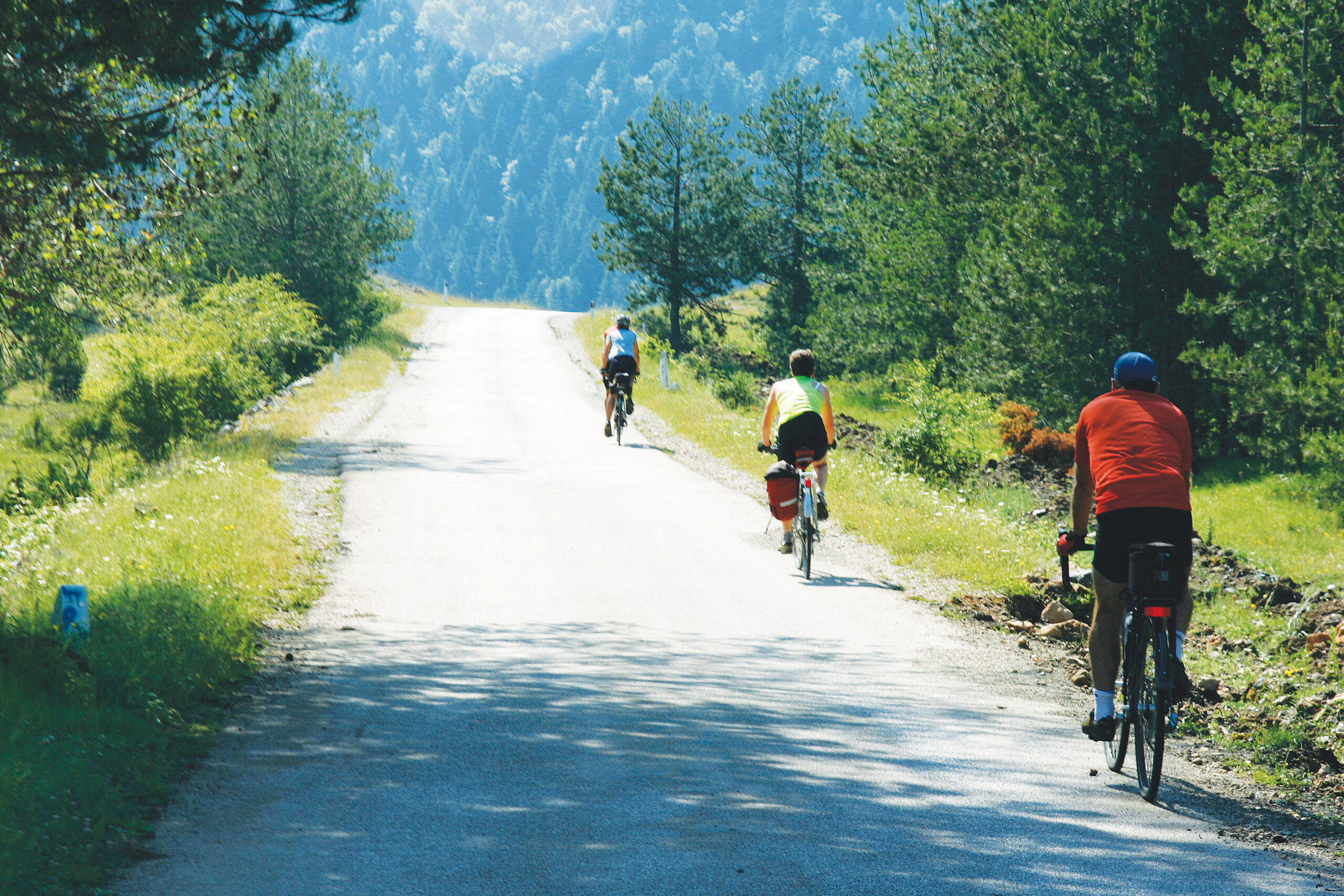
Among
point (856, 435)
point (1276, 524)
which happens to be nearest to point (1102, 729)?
point (1276, 524)

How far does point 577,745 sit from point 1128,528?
121 inches

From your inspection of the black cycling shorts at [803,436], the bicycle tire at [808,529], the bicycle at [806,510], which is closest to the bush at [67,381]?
the black cycling shorts at [803,436]

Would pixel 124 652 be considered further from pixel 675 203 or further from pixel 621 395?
pixel 675 203

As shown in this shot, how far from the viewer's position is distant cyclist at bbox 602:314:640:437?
19.7 metres

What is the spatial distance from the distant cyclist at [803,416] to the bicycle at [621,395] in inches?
346

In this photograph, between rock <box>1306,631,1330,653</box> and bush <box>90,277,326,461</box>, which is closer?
rock <box>1306,631,1330,653</box>

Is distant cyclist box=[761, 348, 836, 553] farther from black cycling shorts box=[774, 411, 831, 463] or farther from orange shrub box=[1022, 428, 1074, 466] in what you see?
orange shrub box=[1022, 428, 1074, 466]

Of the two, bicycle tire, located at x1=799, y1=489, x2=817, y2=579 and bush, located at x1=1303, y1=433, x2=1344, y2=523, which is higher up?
bush, located at x1=1303, y1=433, x2=1344, y2=523

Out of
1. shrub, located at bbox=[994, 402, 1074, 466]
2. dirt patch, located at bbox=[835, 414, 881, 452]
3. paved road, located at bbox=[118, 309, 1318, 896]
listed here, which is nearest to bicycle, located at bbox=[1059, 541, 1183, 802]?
paved road, located at bbox=[118, 309, 1318, 896]

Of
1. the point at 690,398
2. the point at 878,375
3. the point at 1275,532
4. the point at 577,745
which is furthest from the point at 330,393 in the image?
the point at 577,745

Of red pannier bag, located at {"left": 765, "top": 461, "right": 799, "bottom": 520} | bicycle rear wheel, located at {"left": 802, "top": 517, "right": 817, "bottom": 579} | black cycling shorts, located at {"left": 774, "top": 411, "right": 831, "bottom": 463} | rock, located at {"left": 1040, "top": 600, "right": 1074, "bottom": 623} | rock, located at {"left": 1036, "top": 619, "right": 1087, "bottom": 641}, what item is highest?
black cycling shorts, located at {"left": 774, "top": 411, "right": 831, "bottom": 463}

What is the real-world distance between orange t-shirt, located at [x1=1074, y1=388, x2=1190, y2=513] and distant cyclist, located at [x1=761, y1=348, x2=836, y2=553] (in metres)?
4.81

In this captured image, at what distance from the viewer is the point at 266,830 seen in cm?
467

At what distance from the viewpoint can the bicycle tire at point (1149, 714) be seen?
205 inches
